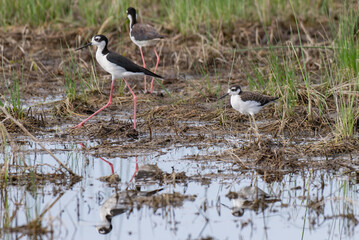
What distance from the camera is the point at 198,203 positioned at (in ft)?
17.4

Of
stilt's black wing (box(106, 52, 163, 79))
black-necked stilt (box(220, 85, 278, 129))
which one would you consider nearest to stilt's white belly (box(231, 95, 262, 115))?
black-necked stilt (box(220, 85, 278, 129))

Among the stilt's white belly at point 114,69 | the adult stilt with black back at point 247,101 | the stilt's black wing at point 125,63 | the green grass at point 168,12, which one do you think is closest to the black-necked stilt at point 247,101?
the adult stilt with black back at point 247,101

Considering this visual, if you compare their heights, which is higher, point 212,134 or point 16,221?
point 212,134

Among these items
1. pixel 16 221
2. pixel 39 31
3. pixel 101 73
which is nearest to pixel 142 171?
pixel 16 221

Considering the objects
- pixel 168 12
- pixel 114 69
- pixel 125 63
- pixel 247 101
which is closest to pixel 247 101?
pixel 247 101

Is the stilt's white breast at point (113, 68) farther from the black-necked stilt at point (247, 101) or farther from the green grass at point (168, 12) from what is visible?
the green grass at point (168, 12)

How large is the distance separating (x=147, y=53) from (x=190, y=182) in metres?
6.66

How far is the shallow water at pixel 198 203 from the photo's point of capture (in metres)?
4.80

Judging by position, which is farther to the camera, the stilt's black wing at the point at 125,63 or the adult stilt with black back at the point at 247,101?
the stilt's black wing at the point at 125,63

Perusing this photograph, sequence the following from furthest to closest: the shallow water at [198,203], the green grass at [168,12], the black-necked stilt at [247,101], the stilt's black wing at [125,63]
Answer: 1. the green grass at [168,12]
2. the stilt's black wing at [125,63]
3. the black-necked stilt at [247,101]
4. the shallow water at [198,203]

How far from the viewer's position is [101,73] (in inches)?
440

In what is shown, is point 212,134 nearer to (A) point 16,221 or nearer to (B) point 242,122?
(B) point 242,122

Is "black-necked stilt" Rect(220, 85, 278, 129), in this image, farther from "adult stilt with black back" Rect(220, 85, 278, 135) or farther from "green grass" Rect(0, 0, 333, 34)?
"green grass" Rect(0, 0, 333, 34)

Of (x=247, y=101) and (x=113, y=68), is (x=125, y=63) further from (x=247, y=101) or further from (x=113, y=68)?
(x=247, y=101)
